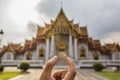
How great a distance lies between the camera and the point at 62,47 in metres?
35.5

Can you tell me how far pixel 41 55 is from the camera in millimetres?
37312

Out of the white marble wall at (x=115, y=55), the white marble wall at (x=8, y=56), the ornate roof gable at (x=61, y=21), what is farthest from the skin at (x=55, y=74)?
the white marble wall at (x=115, y=55)

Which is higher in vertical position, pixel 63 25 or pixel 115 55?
pixel 63 25

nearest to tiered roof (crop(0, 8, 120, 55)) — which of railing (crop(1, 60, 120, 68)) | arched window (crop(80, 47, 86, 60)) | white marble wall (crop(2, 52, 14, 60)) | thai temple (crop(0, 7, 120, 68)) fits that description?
thai temple (crop(0, 7, 120, 68))

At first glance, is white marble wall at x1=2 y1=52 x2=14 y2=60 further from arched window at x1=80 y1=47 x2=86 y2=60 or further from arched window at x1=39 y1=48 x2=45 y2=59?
arched window at x1=80 y1=47 x2=86 y2=60

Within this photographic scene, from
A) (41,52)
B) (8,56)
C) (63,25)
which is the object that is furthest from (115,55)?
(8,56)

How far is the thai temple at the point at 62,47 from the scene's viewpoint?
35.0 metres

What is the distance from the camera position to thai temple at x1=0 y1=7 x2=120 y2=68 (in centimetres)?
3500

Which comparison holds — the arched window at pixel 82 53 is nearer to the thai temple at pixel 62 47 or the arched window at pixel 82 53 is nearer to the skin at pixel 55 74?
the thai temple at pixel 62 47

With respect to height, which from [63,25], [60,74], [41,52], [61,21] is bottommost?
[60,74]

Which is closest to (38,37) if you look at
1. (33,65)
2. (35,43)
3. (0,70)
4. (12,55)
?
(35,43)

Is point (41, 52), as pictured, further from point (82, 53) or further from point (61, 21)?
point (82, 53)

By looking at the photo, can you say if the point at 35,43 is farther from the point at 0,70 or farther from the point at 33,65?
the point at 0,70

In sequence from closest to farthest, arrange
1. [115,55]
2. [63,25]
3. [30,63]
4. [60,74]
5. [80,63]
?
[60,74]
[80,63]
[30,63]
[63,25]
[115,55]
